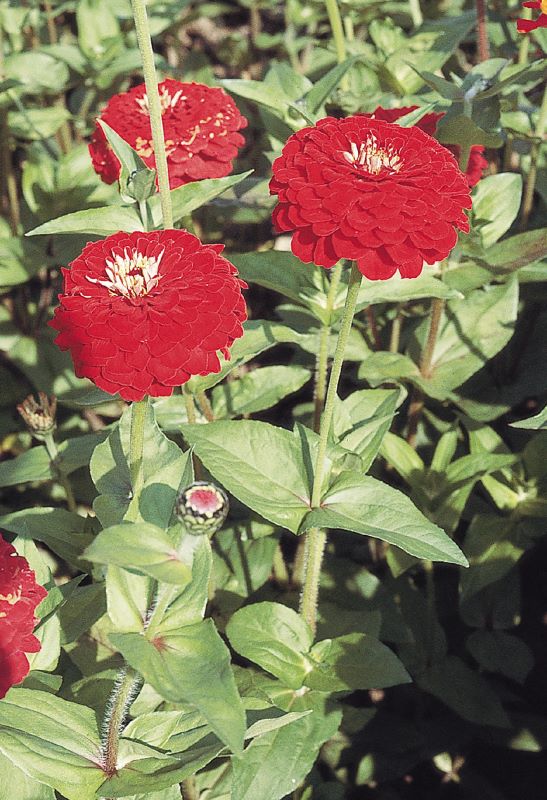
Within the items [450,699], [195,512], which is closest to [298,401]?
[450,699]

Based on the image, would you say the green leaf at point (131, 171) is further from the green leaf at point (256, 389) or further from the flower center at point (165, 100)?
the green leaf at point (256, 389)

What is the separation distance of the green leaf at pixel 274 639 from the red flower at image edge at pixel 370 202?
51 cm

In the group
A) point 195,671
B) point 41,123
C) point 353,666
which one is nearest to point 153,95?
point 195,671

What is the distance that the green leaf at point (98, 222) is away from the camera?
1.21m

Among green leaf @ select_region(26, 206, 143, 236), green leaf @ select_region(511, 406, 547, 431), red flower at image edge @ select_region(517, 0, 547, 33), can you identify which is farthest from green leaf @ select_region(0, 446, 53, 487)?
red flower at image edge @ select_region(517, 0, 547, 33)

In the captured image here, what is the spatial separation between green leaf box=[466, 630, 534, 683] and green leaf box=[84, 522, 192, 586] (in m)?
0.89

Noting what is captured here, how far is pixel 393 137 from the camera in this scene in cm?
110

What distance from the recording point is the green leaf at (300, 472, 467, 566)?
1072 millimetres

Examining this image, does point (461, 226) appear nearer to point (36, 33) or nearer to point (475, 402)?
point (475, 402)

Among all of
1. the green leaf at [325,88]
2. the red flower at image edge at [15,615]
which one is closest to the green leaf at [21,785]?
the red flower at image edge at [15,615]

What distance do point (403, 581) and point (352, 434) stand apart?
45 cm

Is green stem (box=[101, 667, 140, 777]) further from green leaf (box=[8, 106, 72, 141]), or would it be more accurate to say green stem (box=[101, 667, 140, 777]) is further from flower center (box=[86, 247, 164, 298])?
green leaf (box=[8, 106, 72, 141])

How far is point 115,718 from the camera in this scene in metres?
0.98

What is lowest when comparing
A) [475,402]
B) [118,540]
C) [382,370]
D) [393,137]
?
[475,402]
